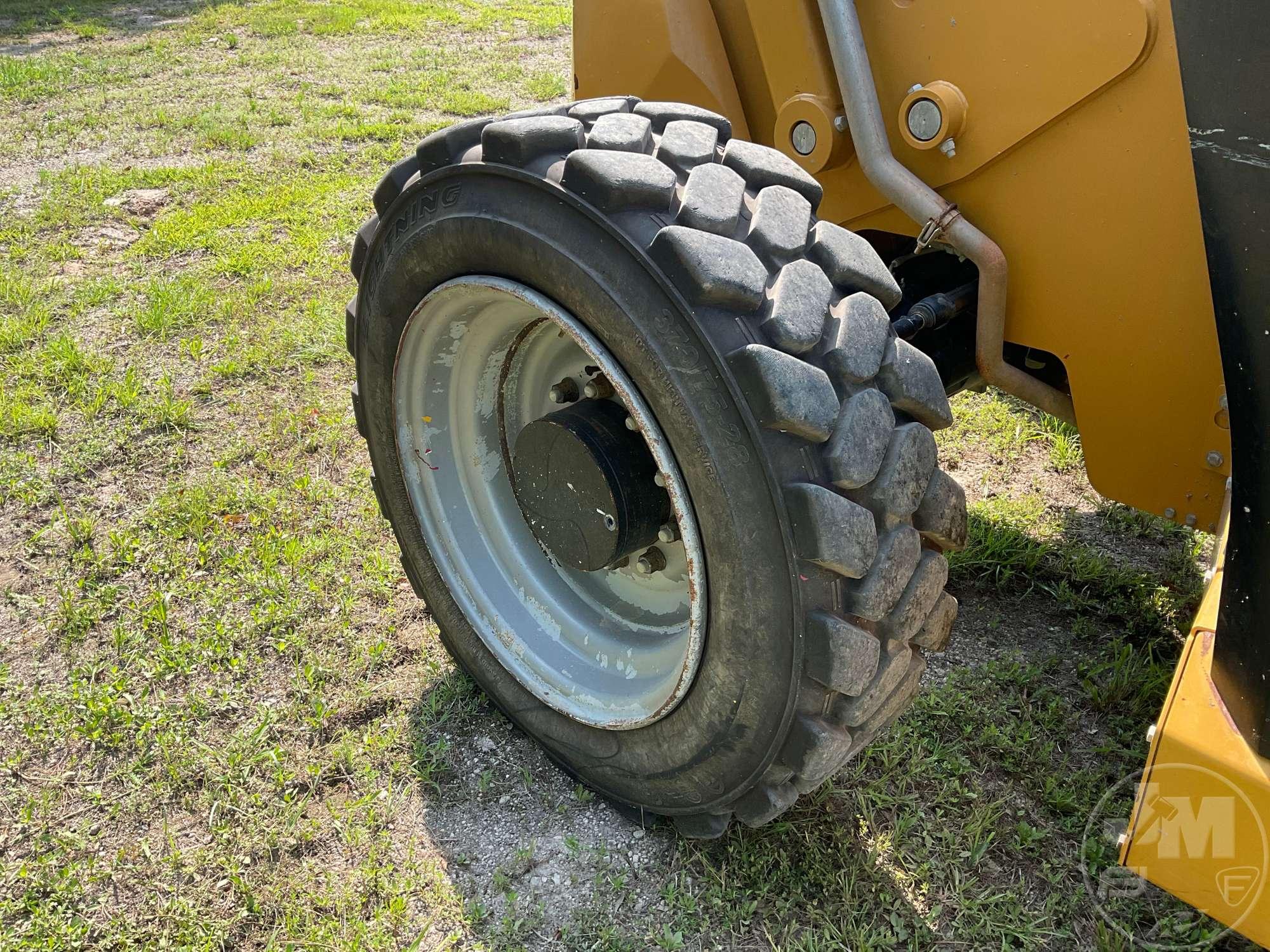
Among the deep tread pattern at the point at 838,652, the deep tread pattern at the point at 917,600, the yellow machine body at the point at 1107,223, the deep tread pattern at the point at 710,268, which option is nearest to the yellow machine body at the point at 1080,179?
the yellow machine body at the point at 1107,223

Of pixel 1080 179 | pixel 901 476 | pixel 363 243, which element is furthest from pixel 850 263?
pixel 363 243

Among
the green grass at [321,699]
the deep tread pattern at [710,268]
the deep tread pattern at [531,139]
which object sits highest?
the deep tread pattern at [531,139]

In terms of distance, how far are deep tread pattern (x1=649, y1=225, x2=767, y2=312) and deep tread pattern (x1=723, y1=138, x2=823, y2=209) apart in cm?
22

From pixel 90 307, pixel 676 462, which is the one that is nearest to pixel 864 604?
pixel 676 462

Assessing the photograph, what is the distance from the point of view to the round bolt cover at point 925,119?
→ 1.80 meters

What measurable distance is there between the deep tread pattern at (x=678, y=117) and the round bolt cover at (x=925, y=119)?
1.15 feet

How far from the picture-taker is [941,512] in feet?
5.39

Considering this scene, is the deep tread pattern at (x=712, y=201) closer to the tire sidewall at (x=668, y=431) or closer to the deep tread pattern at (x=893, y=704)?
the tire sidewall at (x=668, y=431)

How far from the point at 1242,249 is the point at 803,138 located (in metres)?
0.98

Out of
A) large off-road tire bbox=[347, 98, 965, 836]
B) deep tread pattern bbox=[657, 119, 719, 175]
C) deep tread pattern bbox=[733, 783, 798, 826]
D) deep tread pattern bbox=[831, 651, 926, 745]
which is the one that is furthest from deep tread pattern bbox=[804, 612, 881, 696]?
deep tread pattern bbox=[657, 119, 719, 175]

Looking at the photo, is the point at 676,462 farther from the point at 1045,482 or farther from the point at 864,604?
the point at 1045,482

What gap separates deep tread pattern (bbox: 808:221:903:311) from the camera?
1.61 metres

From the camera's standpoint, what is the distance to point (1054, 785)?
2174 millimetres

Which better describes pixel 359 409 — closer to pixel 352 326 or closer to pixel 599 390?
pixel 352 326
